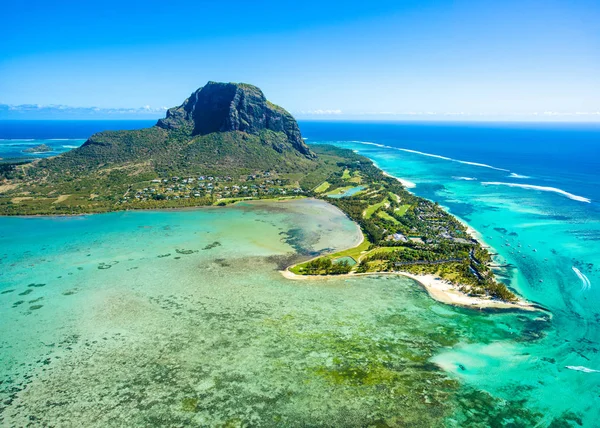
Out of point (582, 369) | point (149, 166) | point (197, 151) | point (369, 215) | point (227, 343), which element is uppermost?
point (197, 151)

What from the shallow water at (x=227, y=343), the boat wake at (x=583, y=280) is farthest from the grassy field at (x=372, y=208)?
the boat wake at (x=583, y=280)

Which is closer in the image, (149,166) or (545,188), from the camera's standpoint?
(545,188)

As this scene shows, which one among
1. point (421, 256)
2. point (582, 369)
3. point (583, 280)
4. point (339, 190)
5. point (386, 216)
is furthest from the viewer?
point (339, 190)

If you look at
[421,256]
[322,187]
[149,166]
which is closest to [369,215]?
[421,256]

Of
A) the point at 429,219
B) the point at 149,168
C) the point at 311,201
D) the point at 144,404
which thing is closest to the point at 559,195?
the point at 429,219

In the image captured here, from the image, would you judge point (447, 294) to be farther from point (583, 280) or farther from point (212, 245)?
point (212, 245)

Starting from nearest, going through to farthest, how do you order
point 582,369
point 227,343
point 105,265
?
point 582,369 → point 227,343 → point 105,265
